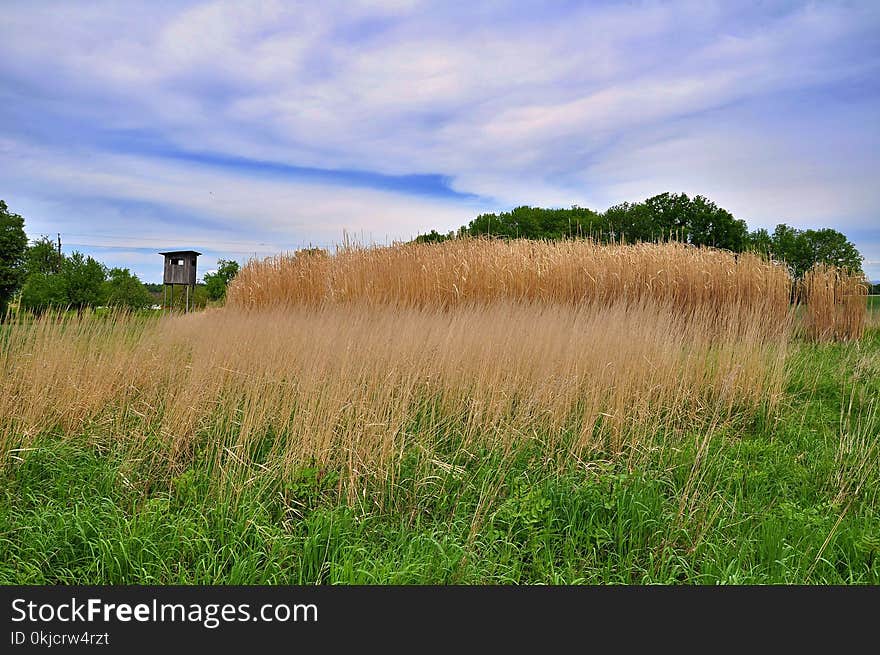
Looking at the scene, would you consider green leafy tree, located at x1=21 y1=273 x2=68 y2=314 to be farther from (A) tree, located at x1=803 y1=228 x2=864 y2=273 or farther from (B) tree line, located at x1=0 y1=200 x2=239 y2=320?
(A) tree, located at x1=803 y1=228 x2=864 y2=273

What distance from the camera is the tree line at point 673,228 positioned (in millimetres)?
30625

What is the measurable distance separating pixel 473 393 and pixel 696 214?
103ft

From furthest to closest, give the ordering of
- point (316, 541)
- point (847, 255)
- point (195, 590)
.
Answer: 1. point (847, 255)
2. point (316, 541)
3. point (195, 590)

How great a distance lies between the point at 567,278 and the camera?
8.73 m

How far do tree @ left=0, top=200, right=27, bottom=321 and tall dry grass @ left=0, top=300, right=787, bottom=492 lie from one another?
18.8 m

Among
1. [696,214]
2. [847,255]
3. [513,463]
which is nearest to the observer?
[513,463]

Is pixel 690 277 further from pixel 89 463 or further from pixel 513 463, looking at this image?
pixel 89 463

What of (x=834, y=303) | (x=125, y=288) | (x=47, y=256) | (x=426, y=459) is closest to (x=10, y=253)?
(x=125, y=288)

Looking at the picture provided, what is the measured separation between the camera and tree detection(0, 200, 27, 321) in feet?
64.4

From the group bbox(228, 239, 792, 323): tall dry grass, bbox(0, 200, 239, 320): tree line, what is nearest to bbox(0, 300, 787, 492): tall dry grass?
bbox(228, 239, 792, 323): tall dry grass

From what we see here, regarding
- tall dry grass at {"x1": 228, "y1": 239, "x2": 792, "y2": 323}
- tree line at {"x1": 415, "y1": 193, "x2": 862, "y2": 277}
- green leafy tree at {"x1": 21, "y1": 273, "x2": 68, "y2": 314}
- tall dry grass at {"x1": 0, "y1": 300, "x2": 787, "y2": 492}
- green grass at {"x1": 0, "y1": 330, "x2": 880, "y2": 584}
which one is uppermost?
tree line at {"x1": 415, "y1": 193, "x2": 862, "y2": 277}

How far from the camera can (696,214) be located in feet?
101

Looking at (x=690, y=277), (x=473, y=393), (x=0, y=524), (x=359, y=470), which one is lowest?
(x=0, y=524)

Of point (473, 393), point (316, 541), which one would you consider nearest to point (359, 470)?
point (316, 541)
